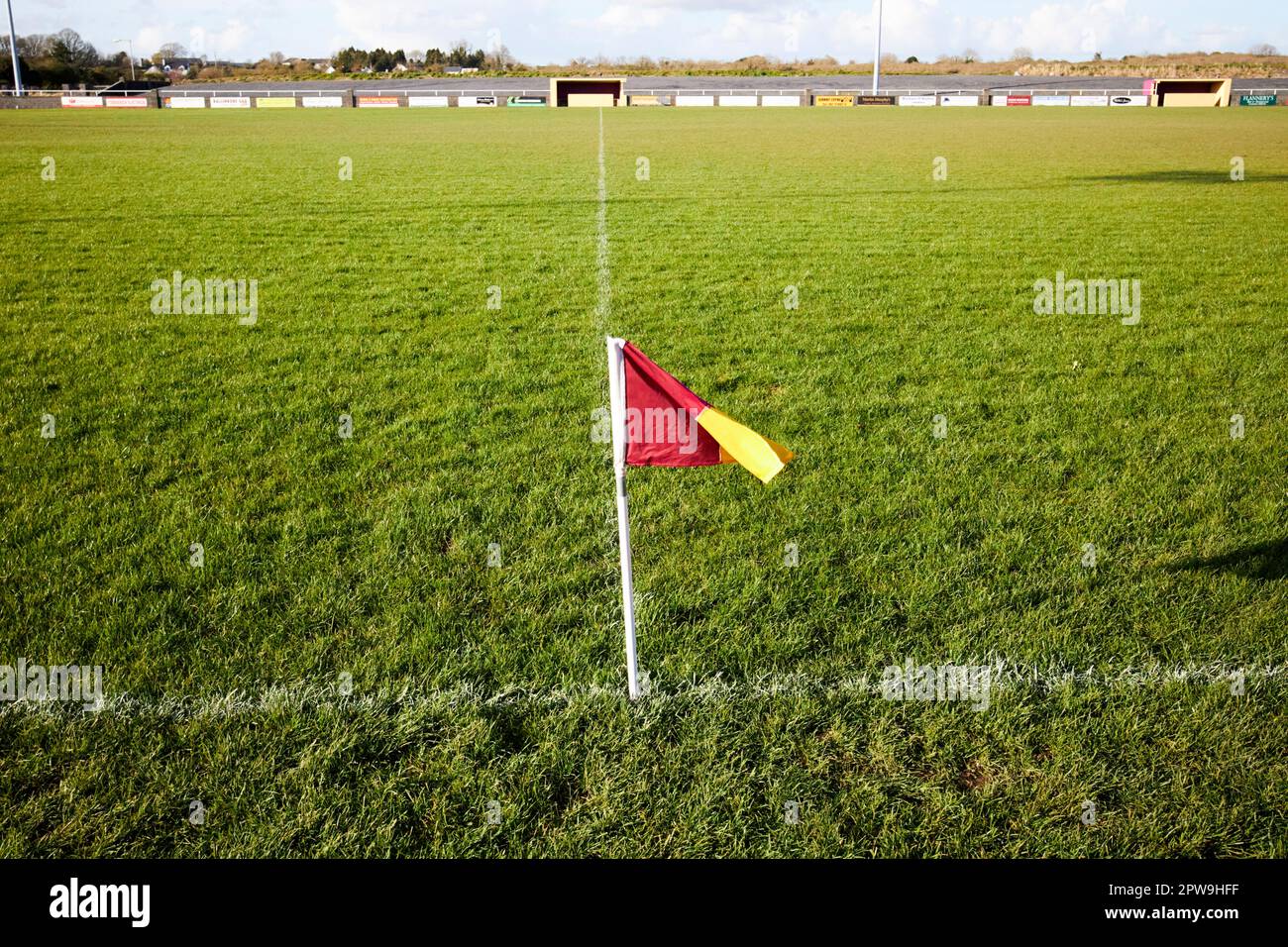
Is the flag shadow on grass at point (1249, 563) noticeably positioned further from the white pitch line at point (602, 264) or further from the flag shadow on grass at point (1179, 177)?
the flag shadow on grass at point (1179, 177)

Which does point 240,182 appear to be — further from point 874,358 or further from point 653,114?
point 653,114

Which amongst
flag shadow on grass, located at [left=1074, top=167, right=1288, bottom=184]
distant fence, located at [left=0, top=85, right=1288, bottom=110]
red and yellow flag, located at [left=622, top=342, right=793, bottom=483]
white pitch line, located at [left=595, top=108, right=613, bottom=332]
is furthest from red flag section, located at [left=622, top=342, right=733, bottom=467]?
distant fence, located at [left=0, top=85, right=1288, bottom=110]

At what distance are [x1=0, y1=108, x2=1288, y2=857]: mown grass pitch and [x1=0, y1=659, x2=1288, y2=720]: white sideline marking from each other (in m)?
0.02

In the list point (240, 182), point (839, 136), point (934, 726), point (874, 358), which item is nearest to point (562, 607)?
point (934, 726)

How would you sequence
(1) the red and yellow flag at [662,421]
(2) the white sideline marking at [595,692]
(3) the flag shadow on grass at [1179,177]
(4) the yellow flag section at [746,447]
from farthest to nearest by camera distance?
(3) the flag shadow on grass at [1179,177], (2) the white sideline marking at [595,692], (1) the red and yellow flag at [662,421], (4) the yellow flag section at [746,447]

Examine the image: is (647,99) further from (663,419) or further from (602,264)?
(663,419)

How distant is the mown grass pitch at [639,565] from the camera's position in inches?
117

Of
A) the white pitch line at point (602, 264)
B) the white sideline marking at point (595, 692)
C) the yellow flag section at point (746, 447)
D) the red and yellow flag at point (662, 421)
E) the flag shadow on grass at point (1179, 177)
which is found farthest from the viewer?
the flag shadow on grass at point (1179, 177)

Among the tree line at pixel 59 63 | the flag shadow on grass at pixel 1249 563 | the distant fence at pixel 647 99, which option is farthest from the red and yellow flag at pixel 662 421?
the tree line at pixel 59 63

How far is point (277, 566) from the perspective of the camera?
4273mm

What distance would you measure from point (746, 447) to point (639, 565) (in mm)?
1584

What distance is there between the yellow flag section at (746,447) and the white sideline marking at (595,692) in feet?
3.32

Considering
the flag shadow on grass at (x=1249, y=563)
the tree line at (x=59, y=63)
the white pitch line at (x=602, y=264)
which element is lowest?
the flag shadow on grass at (x=1249, y=563)

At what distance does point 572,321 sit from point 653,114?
39.5 m
